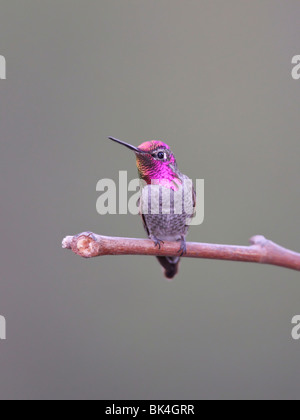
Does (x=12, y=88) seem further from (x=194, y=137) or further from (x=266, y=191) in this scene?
(x=266, y=191)

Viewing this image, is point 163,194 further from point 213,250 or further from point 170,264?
point 213,250

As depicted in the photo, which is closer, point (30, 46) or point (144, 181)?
point (144, 181)

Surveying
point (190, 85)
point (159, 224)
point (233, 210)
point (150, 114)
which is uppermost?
point (190, 85)

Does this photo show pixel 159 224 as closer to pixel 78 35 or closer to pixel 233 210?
pixel 233 210

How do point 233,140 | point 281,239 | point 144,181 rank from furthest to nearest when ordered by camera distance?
point 233,140 → point 281,239 → point 144,181

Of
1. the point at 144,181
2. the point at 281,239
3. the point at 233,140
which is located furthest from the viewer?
the point at 233,140

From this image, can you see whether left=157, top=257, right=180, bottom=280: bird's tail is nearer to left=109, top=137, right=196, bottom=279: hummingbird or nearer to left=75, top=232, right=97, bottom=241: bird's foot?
left=109, top=137, right=196, bottom=279: hummingbird

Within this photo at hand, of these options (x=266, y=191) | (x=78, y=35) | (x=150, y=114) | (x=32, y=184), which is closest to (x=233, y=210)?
(x=266, y=191)

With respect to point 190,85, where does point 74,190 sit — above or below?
below
